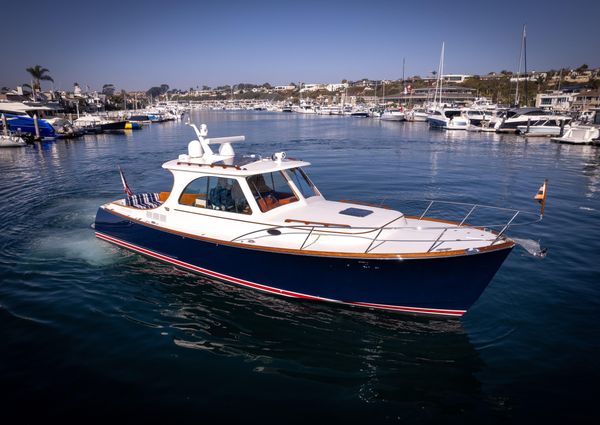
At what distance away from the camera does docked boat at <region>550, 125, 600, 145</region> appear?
3919 centimetres

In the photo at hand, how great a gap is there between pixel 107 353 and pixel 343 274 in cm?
484

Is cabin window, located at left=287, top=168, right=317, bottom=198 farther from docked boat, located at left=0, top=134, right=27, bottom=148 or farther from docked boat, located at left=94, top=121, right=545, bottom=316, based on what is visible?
docked boat, located at left=0, top=134, right=27, bottom=148

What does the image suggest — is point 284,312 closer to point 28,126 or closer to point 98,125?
point 28,126

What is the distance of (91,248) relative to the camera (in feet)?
39.3

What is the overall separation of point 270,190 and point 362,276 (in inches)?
134

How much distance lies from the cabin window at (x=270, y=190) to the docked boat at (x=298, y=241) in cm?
3

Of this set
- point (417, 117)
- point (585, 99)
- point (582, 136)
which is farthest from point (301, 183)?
point (585, 99)

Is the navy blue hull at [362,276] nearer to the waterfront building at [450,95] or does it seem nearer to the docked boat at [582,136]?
the docked boat at [582,136]

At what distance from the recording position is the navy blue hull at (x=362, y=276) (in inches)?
276

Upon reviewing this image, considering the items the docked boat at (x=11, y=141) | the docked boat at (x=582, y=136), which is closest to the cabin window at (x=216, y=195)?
the docked boat at (x=11, y=141)

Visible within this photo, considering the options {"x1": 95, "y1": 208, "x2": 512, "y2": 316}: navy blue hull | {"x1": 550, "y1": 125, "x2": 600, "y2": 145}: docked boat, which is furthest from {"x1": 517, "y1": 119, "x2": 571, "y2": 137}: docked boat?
{"x1": 95, "y1": 208, "x2": 512, "y2": 316}: navy blue hull

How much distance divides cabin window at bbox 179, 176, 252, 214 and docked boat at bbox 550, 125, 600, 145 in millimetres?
44262

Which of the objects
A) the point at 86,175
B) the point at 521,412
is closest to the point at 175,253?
the point at 521,412

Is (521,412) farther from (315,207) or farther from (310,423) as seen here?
(315,207)
